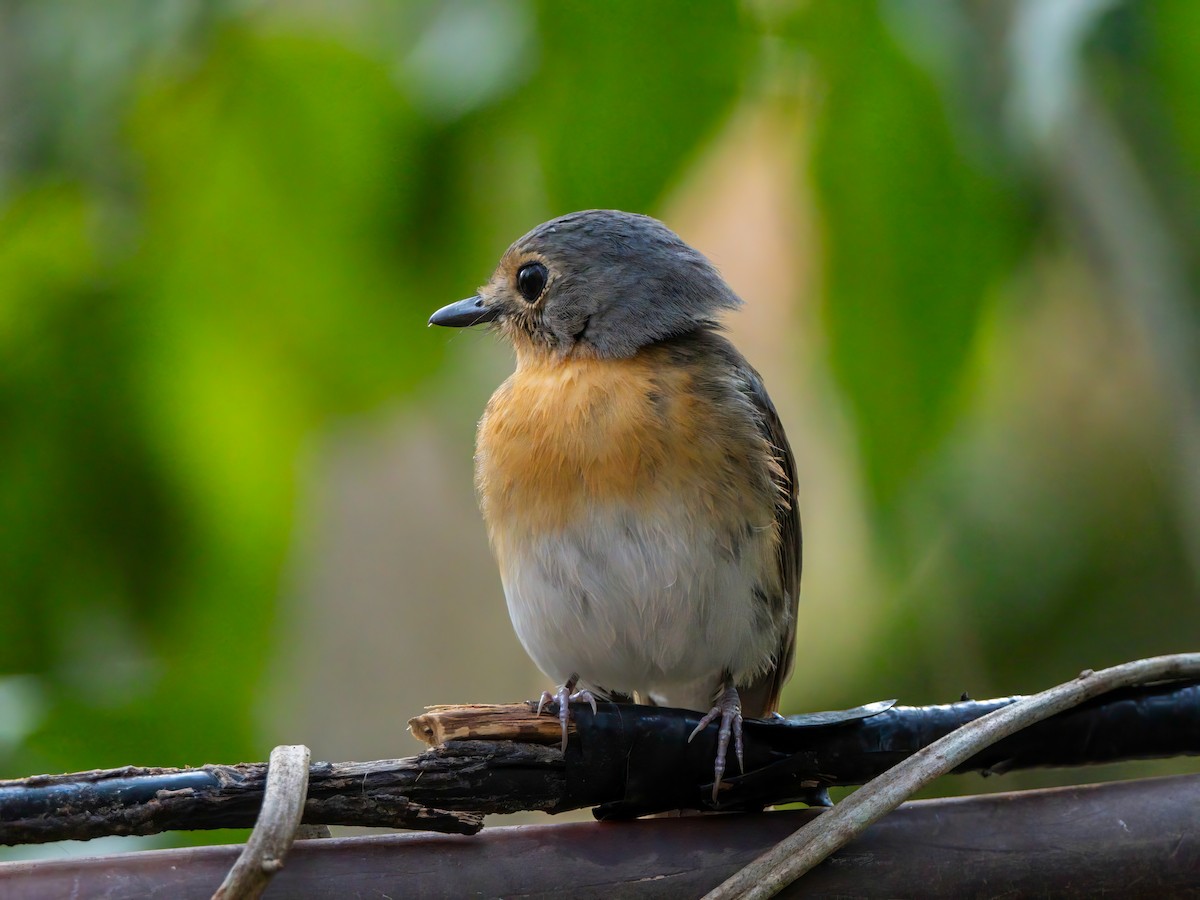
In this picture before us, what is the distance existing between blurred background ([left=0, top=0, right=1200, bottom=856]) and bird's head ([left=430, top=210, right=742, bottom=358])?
33 centimetres

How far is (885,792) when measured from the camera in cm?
125

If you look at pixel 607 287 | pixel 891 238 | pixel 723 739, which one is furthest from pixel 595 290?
pixel 723 739

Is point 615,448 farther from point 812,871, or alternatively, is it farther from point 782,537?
point 812,871

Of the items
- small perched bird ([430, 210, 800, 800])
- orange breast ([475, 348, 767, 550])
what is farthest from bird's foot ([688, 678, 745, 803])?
orange breast ([475, 348, 767, 550])

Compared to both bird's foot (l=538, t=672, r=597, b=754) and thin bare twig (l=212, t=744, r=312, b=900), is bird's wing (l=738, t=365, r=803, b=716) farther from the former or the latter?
thin bare twig (l=212, t=744, r=312, b=900)

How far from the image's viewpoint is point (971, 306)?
183 cm

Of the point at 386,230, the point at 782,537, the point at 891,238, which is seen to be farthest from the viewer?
the point at 782,537

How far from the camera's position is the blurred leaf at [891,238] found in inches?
72.0

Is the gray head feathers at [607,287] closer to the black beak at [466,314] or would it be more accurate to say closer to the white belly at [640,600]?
the black beak at [466,314]

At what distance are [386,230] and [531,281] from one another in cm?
60

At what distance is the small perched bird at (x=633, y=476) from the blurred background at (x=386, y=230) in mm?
212

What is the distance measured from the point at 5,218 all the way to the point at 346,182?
56cm

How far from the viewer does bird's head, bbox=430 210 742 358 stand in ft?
8.18

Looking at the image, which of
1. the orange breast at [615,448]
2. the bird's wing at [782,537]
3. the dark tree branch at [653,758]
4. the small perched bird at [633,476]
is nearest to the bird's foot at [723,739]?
the dark tree branch at [653,758]
